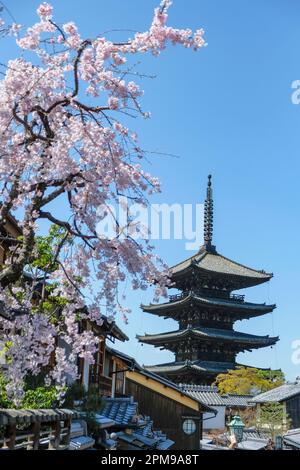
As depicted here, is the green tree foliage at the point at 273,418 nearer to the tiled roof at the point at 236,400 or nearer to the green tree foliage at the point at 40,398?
the tiled roof at the point at 236,400

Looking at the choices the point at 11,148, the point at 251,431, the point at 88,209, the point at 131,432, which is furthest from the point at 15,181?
the point at 251,431

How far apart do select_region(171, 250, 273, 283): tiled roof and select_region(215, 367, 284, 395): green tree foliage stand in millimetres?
7828

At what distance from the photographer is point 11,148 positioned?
674cm

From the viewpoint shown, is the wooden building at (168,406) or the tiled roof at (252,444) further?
the tiled roof at (252,444)

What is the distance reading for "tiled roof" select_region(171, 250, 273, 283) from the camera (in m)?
46.6

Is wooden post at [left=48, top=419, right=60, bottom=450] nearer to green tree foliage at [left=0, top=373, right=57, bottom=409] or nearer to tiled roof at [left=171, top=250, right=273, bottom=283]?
green tree foliage at [left=0, top=373, right=57, bottom=409]

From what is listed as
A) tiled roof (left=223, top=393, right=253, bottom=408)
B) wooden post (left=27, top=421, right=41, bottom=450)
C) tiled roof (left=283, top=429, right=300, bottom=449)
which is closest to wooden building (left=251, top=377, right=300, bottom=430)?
tiled roof (left=223, top=393, right=253, bottom=408)

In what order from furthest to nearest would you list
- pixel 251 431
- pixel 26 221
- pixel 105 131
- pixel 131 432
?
pixel 251 431 < pixel 131 432 < pixel 105 131 < pixel 26 221

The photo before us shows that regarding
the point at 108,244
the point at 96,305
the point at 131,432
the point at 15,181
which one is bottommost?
the point at 131,432

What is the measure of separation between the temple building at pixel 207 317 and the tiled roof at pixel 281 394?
205 inches

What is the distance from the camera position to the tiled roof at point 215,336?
142 ft

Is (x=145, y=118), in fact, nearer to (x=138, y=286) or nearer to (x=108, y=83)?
(x=108, y=83)

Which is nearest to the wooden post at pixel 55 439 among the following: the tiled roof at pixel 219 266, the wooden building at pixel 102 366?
the wooden building at pixel 102 366

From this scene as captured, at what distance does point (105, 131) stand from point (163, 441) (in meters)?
16.6
